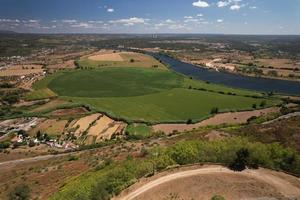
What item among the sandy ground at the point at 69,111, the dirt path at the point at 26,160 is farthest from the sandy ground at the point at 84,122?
the dirt path at the point at 26,160

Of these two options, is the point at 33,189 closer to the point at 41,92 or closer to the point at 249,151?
the point at 249,151

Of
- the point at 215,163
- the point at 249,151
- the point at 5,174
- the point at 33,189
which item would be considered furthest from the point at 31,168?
the point at 249,151

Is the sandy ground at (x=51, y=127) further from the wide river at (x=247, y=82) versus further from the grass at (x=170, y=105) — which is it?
the wide river at (x=247, y=82)

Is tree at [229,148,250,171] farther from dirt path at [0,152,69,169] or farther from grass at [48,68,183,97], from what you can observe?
grass at [48,68,183,97]

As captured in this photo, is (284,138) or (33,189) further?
(284,138)

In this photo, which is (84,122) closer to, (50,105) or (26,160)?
(50,105)

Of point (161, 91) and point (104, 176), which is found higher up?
point (104, 176)

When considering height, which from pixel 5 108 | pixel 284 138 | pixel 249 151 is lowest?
pixel 5 108
